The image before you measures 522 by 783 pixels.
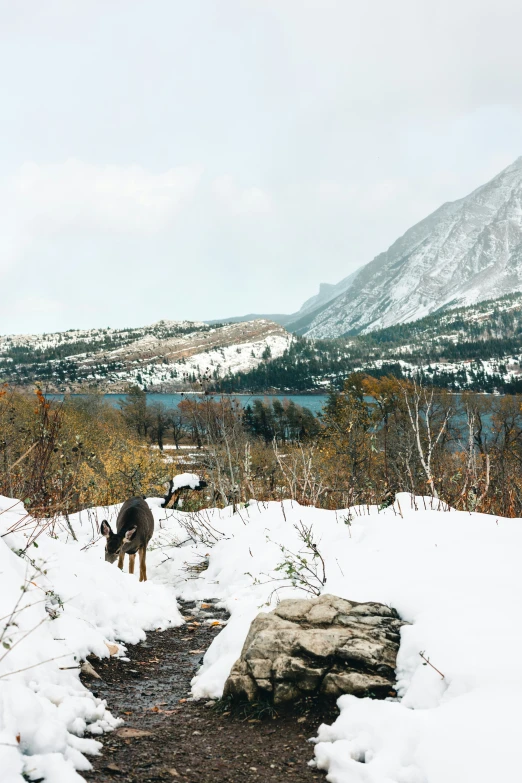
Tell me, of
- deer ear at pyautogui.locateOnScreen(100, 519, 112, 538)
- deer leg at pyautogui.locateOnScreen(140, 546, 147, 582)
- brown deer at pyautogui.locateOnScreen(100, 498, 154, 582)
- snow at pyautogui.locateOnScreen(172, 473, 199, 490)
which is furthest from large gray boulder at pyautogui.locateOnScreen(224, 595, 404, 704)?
snow at pyautogui.locateOnScreen(172, 473, 199, 490)

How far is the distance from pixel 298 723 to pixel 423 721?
111 centimetres

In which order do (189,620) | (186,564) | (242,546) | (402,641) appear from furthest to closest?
(186,564) < (242,546) < (189,620) < (402,641)

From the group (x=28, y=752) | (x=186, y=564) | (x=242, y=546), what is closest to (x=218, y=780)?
(x=28, y=752)

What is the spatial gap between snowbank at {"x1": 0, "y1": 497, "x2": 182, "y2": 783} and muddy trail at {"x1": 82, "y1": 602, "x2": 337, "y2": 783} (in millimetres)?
212

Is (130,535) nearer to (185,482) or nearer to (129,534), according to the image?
(129,534)

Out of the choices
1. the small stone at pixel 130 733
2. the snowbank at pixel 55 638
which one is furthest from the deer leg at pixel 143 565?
the small stone at pixel 130 733

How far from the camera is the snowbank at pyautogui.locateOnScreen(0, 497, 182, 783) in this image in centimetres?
304

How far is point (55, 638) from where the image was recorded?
4.68 metres

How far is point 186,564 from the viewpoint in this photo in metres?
10.1

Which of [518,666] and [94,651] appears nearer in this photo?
[518,666]

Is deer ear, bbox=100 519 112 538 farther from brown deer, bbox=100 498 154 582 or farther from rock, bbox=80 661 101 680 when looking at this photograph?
rock, bbox=80 661 101 680

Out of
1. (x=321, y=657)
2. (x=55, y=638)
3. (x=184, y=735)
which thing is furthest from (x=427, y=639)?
(x=55, y=638)

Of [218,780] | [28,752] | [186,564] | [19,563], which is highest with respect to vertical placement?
[19,563]

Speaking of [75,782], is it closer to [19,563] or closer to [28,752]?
[28,752]
